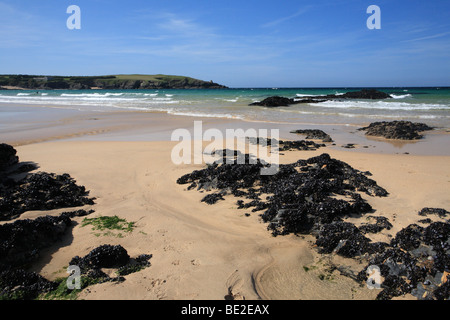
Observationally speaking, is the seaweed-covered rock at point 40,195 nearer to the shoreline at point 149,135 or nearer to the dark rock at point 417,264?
the dark rock at point 417,264

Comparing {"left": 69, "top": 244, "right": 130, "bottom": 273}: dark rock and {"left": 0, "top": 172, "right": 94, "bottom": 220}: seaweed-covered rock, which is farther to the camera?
{"left": 0, "top": 172, "right": 94, "bottom": 220}: seaweed-covered rock

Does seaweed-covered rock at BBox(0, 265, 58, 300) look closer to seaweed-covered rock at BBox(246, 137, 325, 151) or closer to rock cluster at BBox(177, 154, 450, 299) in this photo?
rock cluster at BBox(177, 154, 450, 299)

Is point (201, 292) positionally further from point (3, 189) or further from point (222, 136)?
point (222, 136)

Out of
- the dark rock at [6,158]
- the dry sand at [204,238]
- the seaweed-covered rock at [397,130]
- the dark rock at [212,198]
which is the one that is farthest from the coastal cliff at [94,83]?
the dark rock at [212,198]

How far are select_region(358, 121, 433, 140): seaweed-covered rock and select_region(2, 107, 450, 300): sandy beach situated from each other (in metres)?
1.87

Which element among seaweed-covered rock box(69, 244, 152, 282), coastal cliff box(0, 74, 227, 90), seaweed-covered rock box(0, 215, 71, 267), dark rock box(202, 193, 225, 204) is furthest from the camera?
coastal cliff box(0, 74, 227, 90)

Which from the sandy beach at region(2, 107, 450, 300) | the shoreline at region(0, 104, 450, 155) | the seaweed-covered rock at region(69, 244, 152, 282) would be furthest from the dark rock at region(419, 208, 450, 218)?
the shoreline at region(0, 104, 450, 155)

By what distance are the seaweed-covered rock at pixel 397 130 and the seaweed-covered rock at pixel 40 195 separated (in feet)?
38.1

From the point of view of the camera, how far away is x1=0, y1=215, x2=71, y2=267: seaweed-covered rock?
3.68m

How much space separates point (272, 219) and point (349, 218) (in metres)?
1.30

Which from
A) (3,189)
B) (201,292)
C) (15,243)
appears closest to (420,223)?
(201,292)

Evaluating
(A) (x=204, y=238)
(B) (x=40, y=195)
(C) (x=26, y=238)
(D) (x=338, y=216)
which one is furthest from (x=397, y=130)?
(C) (x=26, y=238)

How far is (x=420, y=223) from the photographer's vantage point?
4492 mm

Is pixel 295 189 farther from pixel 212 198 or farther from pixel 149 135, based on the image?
pixel 149 135
